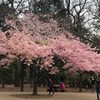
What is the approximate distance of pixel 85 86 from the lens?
40531 millimetres

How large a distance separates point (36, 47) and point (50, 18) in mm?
14238

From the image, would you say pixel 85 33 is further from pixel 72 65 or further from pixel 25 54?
pixel 25 54

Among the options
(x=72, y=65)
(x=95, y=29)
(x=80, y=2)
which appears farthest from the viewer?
(x=80, y=2)

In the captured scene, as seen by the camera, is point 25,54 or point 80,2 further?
point 80,2

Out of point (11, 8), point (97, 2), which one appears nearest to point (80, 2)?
point (97, 2)

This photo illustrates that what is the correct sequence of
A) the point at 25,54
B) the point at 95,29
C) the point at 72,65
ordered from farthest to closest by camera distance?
the point at 95,29
the point at 72,65
the point at 25,54

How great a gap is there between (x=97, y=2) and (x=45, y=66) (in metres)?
16.4

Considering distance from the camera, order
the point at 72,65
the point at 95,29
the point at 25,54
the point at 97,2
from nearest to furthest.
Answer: the point at 25,54 < the point at 72,65 < the point at 97,2 < the point at 95,29

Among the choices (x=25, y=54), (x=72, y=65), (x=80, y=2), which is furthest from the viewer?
(x=80, y=2)

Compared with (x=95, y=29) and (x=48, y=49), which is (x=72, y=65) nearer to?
(x=48, y=49)

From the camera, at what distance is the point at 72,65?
25375 mm

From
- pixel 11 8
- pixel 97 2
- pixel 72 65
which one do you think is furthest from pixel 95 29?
pixel 72 65

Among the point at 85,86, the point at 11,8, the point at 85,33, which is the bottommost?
the point at 85,86

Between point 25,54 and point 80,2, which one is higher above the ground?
point 80,2
